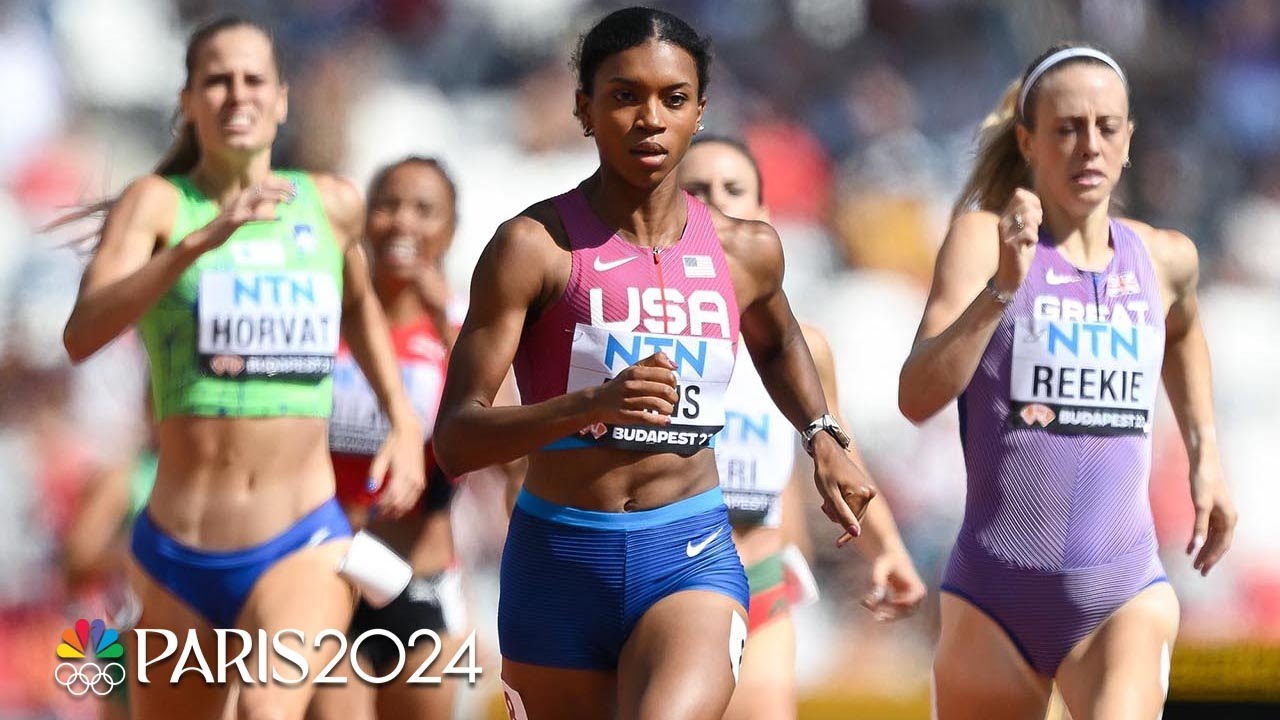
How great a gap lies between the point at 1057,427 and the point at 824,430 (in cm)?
94

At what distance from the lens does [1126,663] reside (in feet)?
13.6

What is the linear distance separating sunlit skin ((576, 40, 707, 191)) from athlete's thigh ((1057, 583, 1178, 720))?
63.4 inches

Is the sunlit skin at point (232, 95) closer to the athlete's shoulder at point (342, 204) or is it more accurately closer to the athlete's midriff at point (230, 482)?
the athlete's shoulder at point (342, 204)

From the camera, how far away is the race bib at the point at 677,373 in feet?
11.5

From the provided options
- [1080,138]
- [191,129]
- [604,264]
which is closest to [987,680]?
[1080,138]

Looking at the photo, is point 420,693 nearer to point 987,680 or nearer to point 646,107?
point 987,680

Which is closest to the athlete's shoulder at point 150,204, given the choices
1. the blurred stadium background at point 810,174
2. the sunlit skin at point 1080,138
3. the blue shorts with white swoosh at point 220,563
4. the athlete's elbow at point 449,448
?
the blue shorts with white swoosh at point 220,563

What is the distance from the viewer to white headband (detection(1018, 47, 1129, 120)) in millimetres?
4566

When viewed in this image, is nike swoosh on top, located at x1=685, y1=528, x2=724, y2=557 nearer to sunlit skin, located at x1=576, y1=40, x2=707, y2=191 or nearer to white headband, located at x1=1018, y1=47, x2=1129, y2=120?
sunlit skin, located at x1=576, y1=40, x2=707, y2=191

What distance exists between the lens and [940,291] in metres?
4.47

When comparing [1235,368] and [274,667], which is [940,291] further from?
[1235,368]

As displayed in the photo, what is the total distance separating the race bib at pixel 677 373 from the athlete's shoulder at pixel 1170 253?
1.59 m

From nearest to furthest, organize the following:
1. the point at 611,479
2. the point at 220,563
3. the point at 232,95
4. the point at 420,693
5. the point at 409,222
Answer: the point at 611,479 < the point at 220,563 < the point at 232,95 < the point at 420,693 < the point at 409,222

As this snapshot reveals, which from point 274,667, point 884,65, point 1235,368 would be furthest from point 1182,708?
point 274,667
